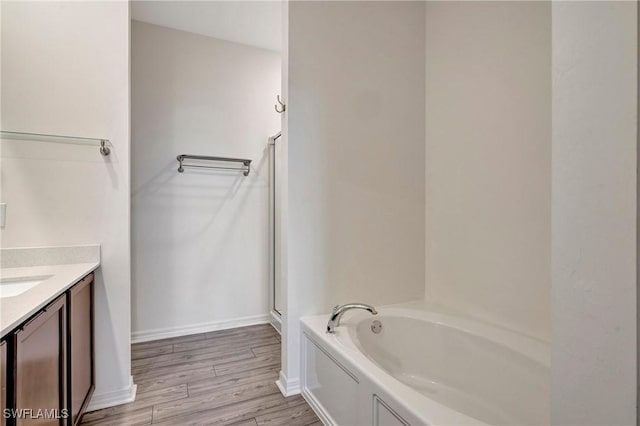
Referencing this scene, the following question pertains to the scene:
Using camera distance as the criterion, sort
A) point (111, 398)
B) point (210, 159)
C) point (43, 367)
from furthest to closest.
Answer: point (210, 159), point (111, 398), point (43, 367)

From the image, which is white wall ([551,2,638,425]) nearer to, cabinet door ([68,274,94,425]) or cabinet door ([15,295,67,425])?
cabinet door ([15,295,67,425])

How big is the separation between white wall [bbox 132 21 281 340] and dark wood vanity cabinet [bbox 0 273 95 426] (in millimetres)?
989

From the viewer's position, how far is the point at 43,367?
109 centimetres

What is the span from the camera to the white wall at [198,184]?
104 inches

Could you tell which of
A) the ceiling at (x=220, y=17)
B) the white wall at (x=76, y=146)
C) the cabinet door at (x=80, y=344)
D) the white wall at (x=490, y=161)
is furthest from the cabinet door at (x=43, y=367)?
the ceiling at (x=220, y=17)

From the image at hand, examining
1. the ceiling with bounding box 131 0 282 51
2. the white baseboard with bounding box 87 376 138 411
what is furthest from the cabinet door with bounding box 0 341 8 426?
the ceiling with bounding box 131 0 282 51

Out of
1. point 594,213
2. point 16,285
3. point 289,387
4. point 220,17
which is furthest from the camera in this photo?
point 220,17

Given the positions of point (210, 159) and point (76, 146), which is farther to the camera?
point (210, 159)

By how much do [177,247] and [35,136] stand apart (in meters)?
1.33

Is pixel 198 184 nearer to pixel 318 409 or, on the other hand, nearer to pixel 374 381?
pixel 318 409

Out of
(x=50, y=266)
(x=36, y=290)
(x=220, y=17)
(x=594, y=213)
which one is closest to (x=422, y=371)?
(x=594, y=213)

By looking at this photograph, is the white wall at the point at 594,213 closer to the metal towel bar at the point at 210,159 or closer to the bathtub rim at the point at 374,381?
the bathtub rim at the point at 374,381

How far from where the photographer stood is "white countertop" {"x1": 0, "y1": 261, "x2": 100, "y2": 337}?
2.91 ft

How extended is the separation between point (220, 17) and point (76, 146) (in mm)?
1613
